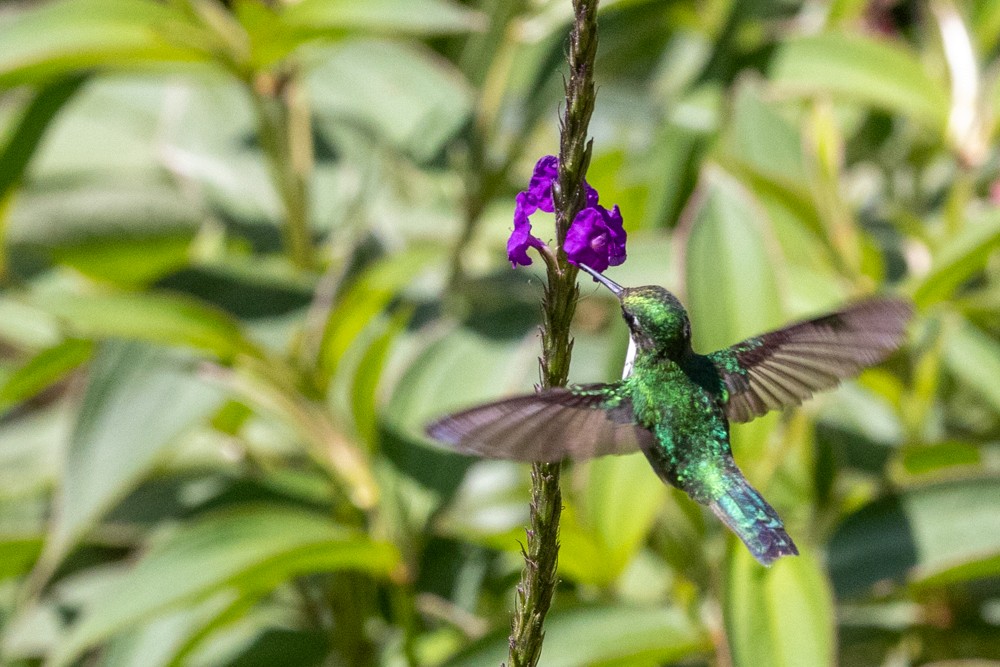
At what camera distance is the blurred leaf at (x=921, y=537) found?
133 centimetres

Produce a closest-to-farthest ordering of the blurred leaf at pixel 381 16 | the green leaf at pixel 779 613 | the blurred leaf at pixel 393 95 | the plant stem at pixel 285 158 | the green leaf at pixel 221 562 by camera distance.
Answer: the green leaf at pixel 779 613, the green leaf at pixel 221 562, the blurred leaf at pixel 381 16, the plant stem at pixel 285 158, the blurred leaf at pixel 393 95

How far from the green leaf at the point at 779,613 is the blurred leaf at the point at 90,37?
3.39 feet

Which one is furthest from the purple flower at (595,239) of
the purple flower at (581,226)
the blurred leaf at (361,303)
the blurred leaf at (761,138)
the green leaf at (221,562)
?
the blurred leaf at (761,138)

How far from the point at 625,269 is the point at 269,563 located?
2.25 ft

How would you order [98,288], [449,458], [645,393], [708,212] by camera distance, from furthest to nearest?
1. [98,288]
2. [449,458]
3. [708,212]
4. [645,393]

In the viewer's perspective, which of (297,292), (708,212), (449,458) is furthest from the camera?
(297,292)

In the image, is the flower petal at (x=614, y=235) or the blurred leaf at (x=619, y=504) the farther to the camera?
the blurred leaf at (x=619, y=504)

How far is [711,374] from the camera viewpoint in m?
1.01

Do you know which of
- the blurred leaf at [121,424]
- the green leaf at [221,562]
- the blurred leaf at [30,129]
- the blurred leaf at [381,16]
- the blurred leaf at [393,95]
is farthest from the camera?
the blurred leaf at [393,95]

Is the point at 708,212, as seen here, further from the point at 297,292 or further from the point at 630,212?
the point at 297,292

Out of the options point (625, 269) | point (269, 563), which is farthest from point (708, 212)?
point (269, 563)

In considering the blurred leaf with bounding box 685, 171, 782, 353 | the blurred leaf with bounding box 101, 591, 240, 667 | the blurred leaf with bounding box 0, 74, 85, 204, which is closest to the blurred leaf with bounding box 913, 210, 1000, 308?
the blurred leaf with bounding box 685, 171, 782, 353

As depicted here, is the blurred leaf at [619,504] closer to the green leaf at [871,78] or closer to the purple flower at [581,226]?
the purple flower at [581,226]

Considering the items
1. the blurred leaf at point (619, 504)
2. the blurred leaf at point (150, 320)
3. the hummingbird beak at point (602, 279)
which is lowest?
the hummingbird beak at point (602, 279)
